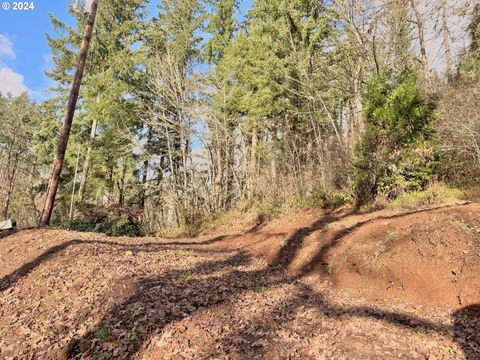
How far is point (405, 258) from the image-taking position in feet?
17.6

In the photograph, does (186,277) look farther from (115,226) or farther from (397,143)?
(115,226)

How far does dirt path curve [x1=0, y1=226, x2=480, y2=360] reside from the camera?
3.68 metres

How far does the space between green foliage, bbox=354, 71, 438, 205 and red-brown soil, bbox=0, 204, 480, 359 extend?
6.56ft

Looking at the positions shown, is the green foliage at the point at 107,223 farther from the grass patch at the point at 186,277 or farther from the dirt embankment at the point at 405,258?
the grass patch at the point at 186,277

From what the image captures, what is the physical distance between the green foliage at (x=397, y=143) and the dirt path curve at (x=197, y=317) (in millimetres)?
4646

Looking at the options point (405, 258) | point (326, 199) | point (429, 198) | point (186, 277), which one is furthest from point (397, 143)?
point (186, 277)

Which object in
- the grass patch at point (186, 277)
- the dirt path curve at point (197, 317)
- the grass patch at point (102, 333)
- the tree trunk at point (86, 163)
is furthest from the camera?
the tree trunk at point (86, 163)

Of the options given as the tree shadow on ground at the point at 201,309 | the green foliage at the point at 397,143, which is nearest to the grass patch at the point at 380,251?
the tree shadow on ground at the point at 201,309

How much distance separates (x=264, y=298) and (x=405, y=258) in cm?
227

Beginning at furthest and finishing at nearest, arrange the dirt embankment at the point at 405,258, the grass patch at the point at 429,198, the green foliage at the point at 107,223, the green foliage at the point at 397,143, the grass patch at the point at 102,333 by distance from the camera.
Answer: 1. the green foliage at the point at 107,223
2. the green foliage at the point at 397,143
3. the grass patch at the point at 429,198
4. the dirt embankment at the point at 405,258
5. the grass patch at the point at 102,333

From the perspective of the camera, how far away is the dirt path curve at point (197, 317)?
145 inches

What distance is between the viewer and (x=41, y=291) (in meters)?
5.64

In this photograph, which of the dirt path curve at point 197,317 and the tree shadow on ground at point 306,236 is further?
the tree shadow on ground at point 306,236

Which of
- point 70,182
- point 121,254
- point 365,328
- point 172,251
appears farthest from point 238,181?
point 365,328
